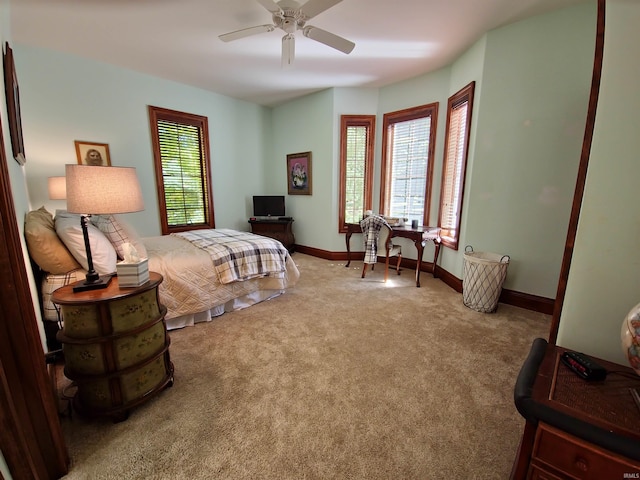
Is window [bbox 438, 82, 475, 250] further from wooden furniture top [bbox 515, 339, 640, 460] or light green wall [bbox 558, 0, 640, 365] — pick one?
wooden furniture top [bbox 515, 339, 640, 460]

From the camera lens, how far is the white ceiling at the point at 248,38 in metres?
2.28

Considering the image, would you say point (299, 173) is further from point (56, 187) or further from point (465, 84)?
point (56, 187)

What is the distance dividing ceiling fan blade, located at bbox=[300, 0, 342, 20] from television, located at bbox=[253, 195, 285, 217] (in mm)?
3213

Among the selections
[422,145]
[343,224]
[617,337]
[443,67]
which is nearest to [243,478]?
[617,337]

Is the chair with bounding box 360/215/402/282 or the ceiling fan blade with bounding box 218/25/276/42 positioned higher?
the ceiling fan blade with bounding box 218/25/276/42

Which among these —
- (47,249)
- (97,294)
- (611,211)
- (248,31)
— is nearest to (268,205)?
(248,31)

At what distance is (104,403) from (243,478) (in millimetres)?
853

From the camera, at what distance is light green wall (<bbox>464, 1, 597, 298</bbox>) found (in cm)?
240

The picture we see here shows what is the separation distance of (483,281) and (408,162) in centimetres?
218

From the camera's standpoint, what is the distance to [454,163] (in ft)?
11.4

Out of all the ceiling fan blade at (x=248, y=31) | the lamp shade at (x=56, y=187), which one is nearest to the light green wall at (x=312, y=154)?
the ceiling fan blade at (x=248, y=31)

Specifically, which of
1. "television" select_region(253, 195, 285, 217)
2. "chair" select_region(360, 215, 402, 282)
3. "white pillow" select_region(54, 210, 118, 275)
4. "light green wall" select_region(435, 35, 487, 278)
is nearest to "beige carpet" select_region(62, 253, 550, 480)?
"white pillow" select_region(54, 210, 118, 275)

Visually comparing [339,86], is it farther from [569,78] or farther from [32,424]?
[32,424]

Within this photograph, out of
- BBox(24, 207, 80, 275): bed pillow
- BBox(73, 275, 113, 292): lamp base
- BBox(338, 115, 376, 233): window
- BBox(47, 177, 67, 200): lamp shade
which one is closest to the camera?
BBox(73, 275, 113, 292): lamp base
